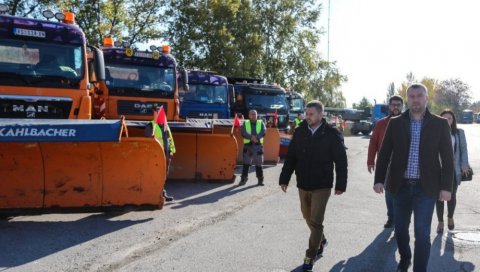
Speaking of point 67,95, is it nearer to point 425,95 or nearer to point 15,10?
point 425,95

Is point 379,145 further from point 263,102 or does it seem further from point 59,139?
point 263,102

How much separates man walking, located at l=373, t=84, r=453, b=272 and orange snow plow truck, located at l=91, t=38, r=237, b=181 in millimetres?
5922

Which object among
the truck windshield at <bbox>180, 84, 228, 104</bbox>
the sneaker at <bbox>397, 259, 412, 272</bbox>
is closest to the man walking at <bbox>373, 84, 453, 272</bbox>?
the sneaker at <bbox>397, 259, 412, 272</bbox>

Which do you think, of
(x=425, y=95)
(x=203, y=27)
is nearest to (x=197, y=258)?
(x=425, y=95)

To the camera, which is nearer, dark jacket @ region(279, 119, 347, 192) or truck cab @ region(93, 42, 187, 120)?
dark jacket @ region(279, 119, 347, 192)

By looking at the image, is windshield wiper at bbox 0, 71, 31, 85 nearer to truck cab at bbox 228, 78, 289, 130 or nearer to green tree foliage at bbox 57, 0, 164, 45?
truck cab at bbox 228, 78, 289, 130

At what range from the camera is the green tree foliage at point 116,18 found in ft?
83.1

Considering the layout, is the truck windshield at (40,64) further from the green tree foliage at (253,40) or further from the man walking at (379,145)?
the green tree foliage at (253,40)

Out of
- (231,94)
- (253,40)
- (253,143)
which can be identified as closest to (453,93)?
(253,40)

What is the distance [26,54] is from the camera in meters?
8.75

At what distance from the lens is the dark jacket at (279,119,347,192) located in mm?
5422

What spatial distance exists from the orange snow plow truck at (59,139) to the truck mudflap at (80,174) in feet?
0.04

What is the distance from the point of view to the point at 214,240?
6.63 meters

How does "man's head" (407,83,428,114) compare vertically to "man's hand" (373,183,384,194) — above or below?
above
